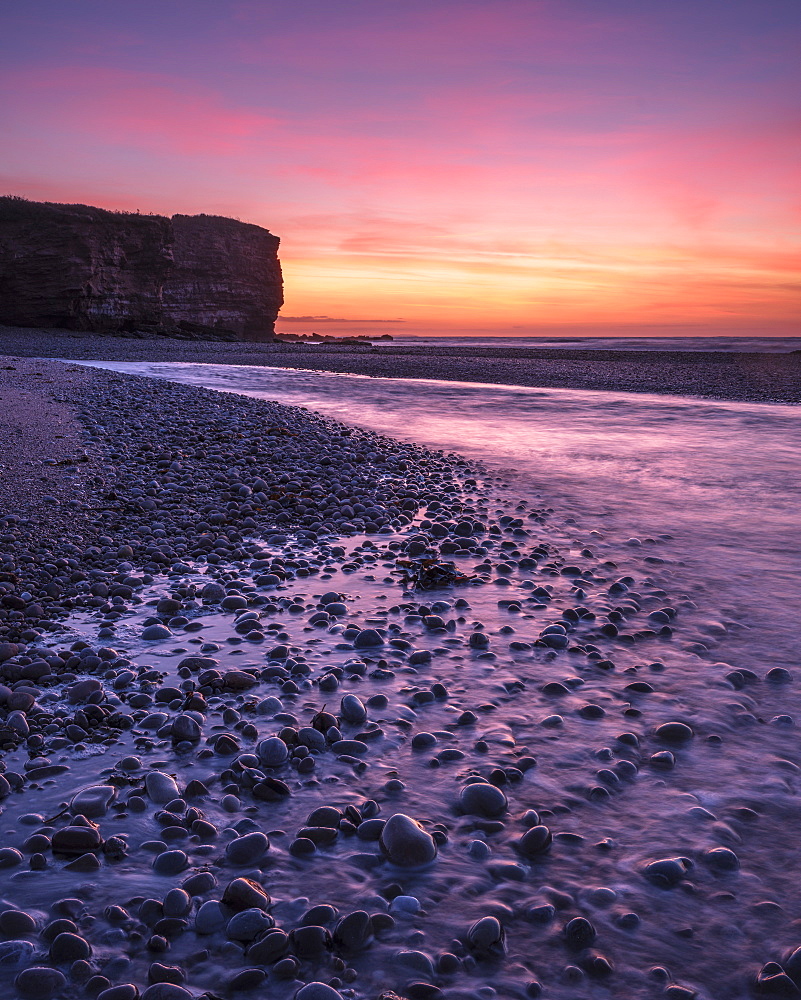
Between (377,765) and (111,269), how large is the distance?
162 ft

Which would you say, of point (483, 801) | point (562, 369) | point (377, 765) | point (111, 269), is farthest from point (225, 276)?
point (483, 801)

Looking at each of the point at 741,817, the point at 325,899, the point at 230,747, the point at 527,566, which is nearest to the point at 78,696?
the point at 230,747

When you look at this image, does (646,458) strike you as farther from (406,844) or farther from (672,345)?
(672,345)

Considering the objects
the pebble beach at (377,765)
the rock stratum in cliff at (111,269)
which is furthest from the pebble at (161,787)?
the rock stratum in cliff at (111,269)

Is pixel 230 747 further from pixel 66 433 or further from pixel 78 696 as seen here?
pixel 66 433

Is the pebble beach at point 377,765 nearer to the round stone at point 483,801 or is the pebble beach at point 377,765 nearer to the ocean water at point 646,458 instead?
the round stone at point 483,801

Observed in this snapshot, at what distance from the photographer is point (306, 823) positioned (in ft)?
9.23

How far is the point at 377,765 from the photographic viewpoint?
322cm

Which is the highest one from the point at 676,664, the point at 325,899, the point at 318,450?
the point at 318,450

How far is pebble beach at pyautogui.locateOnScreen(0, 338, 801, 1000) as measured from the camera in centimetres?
223

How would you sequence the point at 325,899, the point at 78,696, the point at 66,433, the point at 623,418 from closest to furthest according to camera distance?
the point at 325,899, the point at 78,696, the point at 66,433, the point at 623,418

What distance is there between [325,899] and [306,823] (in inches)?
16.2

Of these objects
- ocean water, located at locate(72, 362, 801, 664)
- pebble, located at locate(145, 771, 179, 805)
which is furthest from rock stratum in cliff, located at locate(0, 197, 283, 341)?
pebble, located at locate(145, 771, 179, 805)

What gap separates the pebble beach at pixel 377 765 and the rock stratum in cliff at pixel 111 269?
4296cm
